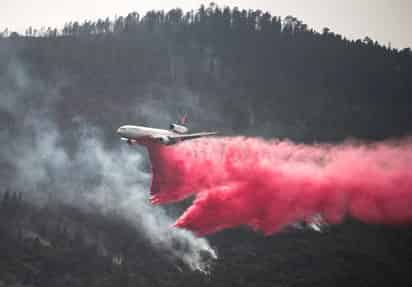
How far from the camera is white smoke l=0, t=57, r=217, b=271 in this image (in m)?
156

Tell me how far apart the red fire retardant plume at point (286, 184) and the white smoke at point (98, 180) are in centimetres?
5967

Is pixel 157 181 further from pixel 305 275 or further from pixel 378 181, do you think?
pixel 305 275

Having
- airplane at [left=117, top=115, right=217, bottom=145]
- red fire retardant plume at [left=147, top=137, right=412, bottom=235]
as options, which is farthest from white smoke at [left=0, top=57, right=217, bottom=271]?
airplane at [left=117, top=115, right=217, bottom=145]

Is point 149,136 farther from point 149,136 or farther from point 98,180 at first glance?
point 98,180

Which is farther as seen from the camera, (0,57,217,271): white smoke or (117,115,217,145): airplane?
(0,57,217,271): white smoke

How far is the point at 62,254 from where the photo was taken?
491 feet

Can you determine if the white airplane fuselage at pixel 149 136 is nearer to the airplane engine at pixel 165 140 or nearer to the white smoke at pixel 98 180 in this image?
the airplane engine at pixel 165 140

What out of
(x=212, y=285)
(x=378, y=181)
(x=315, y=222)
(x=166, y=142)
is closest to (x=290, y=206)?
(x=378, y=181)

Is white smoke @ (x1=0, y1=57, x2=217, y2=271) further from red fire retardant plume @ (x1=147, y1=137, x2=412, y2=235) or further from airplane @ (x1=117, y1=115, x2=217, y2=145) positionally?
airplane @ (x1=117, y1=115, x2=217, y2=145)

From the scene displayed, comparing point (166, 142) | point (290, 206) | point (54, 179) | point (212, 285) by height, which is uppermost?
point (166, 142)

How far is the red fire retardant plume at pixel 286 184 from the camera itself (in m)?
88.0

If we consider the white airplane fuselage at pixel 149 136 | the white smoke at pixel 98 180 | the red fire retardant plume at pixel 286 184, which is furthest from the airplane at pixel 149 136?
the white smoke at pixel 98 180

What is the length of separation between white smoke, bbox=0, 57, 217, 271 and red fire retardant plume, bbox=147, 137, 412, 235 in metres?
59.7

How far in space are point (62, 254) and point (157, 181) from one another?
65.5 m
